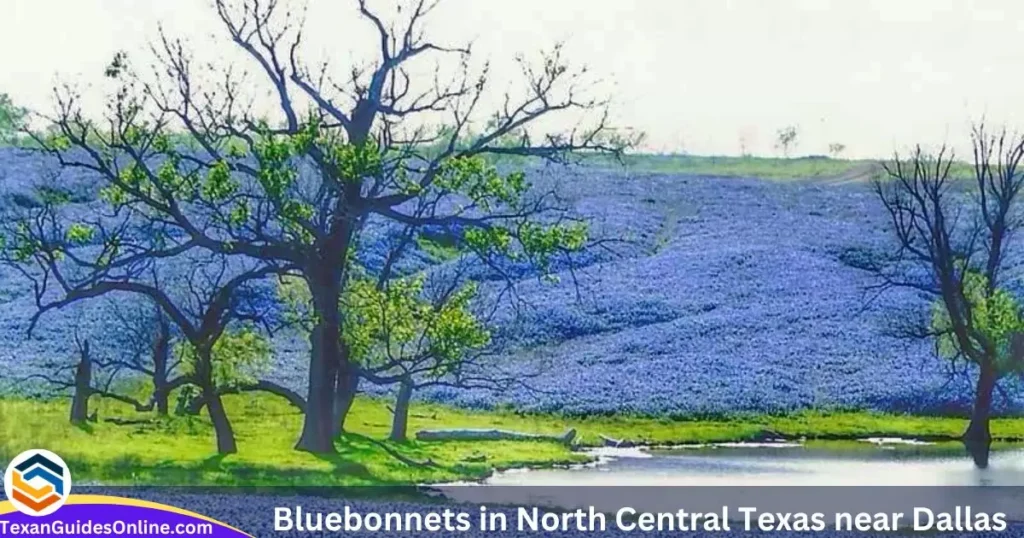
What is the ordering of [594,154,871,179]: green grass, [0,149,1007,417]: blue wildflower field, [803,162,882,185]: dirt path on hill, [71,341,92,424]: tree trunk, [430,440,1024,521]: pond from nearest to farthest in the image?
[430,440,1024,521]: pond, [71,341,92,424]: tree trunk, [0,149,1007,417]: blue wildflower field, [594,154,871,179]: green grass, [803,162,882,185]: dirt path on hill

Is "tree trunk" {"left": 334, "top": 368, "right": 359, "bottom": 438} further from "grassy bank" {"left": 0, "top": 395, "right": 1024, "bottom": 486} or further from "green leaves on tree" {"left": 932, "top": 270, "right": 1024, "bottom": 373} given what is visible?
"green leaves on tree" {"left": 932, "top": 270, "right": 1024, "bottom": 373}

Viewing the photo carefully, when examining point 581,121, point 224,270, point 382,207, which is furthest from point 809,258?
point 224,270

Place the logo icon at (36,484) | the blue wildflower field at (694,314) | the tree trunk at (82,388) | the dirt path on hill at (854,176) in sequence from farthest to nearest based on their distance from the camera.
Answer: the dirt path on hill at (854,176)
the blue wildflower field at (694,314)
the tree trunk at (82,388)
the logo icon at (36,484)

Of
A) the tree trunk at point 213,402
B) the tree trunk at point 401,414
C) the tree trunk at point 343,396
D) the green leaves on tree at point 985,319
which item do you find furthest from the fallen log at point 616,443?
the tree trunk at point 213,402

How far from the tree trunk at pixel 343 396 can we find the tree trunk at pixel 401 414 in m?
0.32

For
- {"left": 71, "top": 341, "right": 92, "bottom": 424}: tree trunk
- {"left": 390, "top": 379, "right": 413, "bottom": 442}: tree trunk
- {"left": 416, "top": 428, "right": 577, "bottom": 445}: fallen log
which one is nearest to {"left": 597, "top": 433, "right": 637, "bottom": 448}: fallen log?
{"left": 416, "top": 428, "right": 577, "bottom": 445}: fallen log

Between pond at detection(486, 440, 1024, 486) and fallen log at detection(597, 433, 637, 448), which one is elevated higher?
fallen log at detection(597, 433, 637, 448)

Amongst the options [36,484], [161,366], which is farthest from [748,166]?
[36,484]

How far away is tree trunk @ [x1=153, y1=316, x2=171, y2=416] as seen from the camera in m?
12.7

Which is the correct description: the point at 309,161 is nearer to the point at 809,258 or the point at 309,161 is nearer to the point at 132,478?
the point at 132,478

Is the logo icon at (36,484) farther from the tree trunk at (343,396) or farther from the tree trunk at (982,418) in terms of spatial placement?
the tree trunk at (982,418)

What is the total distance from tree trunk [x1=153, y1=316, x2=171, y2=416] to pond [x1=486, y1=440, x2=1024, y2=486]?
2459 millimetres

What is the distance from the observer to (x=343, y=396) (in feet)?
41.3

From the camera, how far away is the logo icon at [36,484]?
10.7m
